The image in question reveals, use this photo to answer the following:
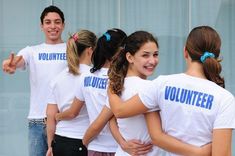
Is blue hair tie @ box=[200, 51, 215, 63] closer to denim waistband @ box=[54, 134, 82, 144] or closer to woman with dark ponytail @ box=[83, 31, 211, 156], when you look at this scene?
woman with dark ponytail @ box=[83, 31, 211, 156]

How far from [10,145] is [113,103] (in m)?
3.59

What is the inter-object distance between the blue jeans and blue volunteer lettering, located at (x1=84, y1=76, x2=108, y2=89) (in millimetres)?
979

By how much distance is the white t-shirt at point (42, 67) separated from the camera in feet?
12.0

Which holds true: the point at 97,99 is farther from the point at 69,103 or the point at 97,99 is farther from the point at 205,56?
the point at 205,56

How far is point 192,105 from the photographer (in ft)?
6.88

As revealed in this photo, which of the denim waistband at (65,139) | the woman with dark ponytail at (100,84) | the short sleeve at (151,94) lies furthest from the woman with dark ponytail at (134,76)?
the denim waistband at (65,139)

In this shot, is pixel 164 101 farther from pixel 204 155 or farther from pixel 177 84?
pixel 204 155

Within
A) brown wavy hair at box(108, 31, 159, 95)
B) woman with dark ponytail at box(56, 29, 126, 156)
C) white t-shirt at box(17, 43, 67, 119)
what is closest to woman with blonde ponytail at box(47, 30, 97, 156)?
woman with dark ponytail at box(56, 29, 126, 156)

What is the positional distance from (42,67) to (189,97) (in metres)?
1.79

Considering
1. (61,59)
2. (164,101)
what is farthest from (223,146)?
(61,59)

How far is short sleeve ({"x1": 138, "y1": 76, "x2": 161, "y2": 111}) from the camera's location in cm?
218

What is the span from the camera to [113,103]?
2418 mm

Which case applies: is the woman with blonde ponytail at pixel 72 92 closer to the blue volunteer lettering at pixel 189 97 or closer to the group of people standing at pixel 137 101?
the group of people standing at pixel 137 101

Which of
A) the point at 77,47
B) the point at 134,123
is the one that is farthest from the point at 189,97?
the point at 77,47
